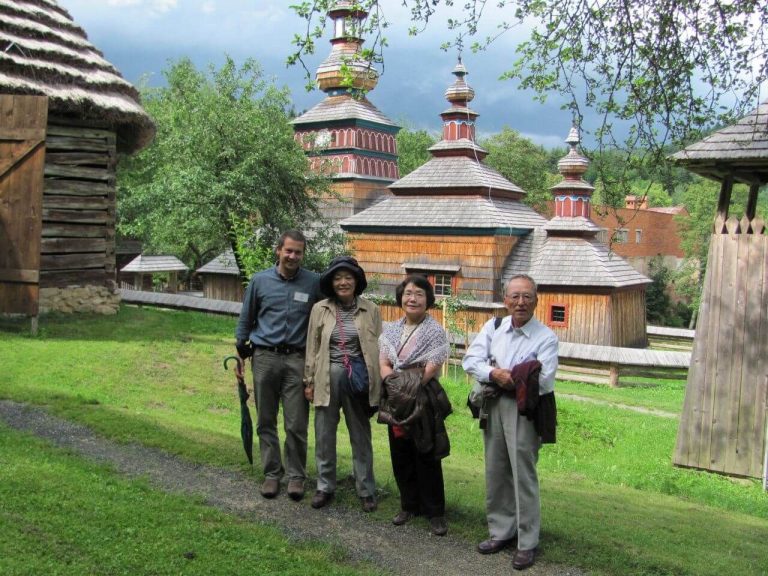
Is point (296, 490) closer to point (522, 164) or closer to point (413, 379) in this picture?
point (413, 379)

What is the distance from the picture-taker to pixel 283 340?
5602 mm

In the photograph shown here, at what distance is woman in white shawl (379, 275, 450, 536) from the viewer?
199 inches

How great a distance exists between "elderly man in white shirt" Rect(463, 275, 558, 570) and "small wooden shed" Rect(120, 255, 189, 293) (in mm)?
30996

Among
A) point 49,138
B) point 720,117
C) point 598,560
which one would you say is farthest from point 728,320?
point 49,138

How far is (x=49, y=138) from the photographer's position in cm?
1323

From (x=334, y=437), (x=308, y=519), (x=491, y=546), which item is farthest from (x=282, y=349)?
(x=491, y=546)

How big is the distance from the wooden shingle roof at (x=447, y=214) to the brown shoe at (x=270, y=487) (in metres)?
19.7

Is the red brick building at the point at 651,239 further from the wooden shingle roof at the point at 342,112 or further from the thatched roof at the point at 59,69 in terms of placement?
the thatched roof at the point at 59,69

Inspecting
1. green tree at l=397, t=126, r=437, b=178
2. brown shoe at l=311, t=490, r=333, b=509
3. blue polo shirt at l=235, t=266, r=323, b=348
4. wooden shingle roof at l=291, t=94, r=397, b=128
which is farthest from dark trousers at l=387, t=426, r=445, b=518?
green tree at l=397, t=126, r=437, b=178

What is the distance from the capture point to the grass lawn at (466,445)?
5.29m

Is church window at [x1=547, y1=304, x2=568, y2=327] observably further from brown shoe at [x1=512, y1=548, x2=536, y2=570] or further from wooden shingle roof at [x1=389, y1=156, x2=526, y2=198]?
brown shoe at [x1=512, y1=548, x2=536, y2=570]

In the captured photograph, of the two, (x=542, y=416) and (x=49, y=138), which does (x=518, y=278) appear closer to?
(x=542, y=416)

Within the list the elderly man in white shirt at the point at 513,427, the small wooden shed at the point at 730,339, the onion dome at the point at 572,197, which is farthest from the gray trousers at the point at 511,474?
the onion dome at the point at 572,197

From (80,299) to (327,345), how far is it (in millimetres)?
9887
